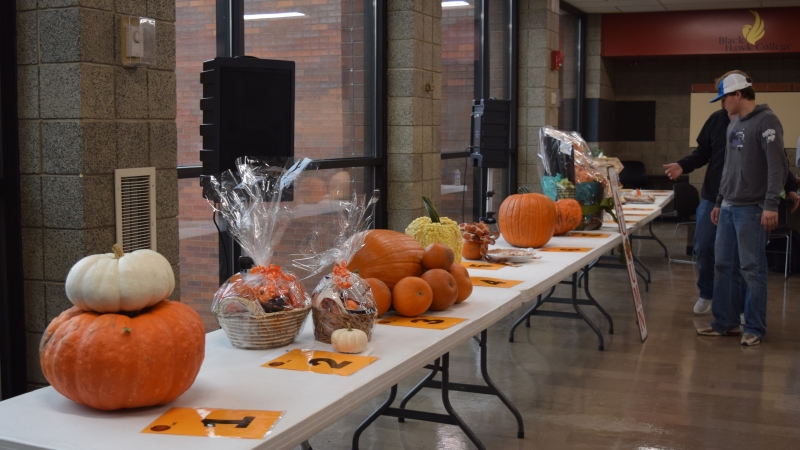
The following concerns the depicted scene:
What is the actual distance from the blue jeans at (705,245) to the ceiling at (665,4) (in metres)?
5.47

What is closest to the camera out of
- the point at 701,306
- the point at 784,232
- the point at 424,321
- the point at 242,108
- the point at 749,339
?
the point at 424,321

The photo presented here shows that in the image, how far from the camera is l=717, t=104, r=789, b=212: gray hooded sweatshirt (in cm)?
444

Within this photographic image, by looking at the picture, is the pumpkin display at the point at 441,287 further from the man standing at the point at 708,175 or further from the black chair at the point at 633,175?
the black chair at the point at 633,175

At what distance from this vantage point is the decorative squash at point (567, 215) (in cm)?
448

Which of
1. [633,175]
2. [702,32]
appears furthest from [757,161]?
[633,175]

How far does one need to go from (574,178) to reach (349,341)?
2964 mm

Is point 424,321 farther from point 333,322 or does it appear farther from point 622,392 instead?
point 622,392

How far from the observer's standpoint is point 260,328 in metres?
2.10

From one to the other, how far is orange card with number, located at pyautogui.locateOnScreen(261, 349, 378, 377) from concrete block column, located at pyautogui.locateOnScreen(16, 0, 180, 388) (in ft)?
3.84

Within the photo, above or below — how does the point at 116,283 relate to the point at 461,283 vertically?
above

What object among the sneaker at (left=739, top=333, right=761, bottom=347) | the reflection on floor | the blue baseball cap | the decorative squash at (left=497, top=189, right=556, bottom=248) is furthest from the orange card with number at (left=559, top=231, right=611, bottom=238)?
the sneaker at (left=739, top=333, right=761, bottom=347)

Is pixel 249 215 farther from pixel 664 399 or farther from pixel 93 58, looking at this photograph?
pixel 664 399

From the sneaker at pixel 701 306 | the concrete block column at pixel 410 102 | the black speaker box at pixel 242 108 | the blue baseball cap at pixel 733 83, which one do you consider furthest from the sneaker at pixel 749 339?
the black speaker box at pixel 242 108

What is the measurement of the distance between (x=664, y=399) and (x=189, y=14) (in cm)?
288
